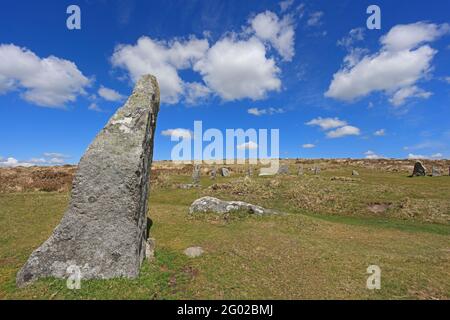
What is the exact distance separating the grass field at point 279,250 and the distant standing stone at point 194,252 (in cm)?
30

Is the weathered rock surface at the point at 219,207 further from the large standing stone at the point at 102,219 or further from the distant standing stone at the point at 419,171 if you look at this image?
the distant standing stone at the point at 419,171

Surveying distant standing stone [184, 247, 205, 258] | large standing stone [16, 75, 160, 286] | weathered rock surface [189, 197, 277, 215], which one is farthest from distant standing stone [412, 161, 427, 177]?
large standing stone [16, 75, 160, 286]

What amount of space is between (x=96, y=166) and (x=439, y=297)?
13.4 m

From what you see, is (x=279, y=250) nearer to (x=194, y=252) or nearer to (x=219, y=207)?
(x=194, y=252)

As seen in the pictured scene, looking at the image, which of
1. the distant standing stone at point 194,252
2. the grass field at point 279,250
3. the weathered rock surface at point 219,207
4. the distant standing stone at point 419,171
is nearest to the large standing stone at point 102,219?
the grass field at point 279,250

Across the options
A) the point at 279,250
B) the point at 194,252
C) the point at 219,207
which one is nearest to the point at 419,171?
the point at 219,207

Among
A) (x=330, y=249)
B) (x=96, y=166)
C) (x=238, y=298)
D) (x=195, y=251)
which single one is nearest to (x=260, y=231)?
(x=330, y=249)

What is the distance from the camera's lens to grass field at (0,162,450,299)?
10.6m

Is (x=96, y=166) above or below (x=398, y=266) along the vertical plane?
above

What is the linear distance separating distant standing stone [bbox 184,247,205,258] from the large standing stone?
2952mm

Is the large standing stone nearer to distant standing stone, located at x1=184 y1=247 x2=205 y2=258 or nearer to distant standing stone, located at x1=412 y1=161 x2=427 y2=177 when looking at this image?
distant standing stone, located at x1=184 y1=247 x2=205 y2=258

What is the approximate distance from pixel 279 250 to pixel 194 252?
434 centimetres
